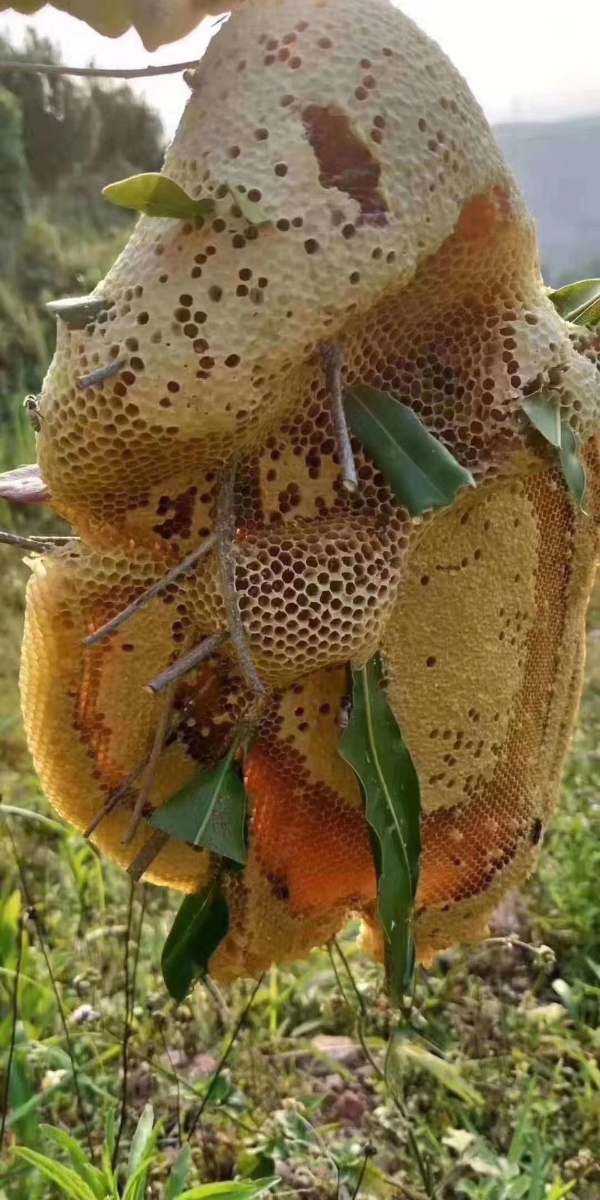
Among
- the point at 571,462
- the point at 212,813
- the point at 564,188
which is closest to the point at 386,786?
the point at 212,813

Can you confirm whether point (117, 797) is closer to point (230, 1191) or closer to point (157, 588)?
point (157, 588)

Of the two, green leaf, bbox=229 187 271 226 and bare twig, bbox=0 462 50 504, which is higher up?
green leaf, bbox=229 187 271 226

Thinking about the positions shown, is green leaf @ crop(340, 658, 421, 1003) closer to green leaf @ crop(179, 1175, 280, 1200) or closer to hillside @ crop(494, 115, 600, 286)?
green leaf @ crop(179, 1175, 280, 1200)

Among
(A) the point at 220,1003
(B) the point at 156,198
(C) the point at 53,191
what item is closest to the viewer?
(B) the point at 156,198

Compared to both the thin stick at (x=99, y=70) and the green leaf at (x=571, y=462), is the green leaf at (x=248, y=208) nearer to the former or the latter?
the thin stick at (x=99, y=70)

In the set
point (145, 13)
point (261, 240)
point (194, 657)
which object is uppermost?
point (145, 13)

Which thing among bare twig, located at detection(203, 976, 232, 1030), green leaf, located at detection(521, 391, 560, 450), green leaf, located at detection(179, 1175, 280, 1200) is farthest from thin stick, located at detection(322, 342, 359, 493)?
bare twig, located at detection(203, 976, 232, 1030)

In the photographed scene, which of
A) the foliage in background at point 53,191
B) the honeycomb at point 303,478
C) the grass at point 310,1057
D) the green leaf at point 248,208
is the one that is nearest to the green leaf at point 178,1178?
the grass at point 310,1057
